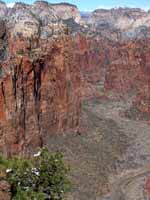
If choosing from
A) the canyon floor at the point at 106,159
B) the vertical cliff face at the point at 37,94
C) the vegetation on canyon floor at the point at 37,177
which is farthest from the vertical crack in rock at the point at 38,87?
the vegetation on canyon floor at the point at 37,177

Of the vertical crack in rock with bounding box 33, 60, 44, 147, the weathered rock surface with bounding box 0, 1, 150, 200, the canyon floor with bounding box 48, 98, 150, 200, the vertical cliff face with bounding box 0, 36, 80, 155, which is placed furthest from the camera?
the vertical crack in rock with bounding box 33, 60, 44, 147

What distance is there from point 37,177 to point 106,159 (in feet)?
88.9

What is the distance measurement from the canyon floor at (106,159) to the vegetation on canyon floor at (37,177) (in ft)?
50.7

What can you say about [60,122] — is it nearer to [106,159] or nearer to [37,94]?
[106,159]

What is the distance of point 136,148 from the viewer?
55875 mm

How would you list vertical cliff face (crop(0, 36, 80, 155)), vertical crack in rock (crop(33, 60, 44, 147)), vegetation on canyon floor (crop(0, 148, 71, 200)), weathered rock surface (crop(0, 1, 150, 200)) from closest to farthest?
vegetation on canyon floor (crop(0, 148, 71, 200)), vertical cliff face (crop(0, 36, 80, 155)), weathered rock surface (crop(0, 1, 150, 200)), vertical crack in rock (crop(33, 60, 44, 147))

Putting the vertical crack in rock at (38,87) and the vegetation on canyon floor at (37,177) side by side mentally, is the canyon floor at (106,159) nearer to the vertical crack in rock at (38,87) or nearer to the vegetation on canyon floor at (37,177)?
the vertical crack in rock at (38,87)

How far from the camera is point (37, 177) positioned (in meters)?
22.5

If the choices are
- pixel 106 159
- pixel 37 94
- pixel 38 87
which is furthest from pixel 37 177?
pixel 106 159

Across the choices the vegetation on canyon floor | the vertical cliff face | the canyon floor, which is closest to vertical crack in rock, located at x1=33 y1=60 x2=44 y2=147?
the vertical cliff face

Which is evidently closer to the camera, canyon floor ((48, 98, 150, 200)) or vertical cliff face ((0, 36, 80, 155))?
vertical cliff face ((0, 36, 80, 155))

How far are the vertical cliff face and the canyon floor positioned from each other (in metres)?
2.06

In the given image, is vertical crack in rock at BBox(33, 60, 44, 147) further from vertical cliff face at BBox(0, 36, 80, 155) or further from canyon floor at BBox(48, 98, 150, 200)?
canyon floor at BBox(48, 98, 150, 200)

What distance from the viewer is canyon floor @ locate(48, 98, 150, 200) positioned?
137 ft
